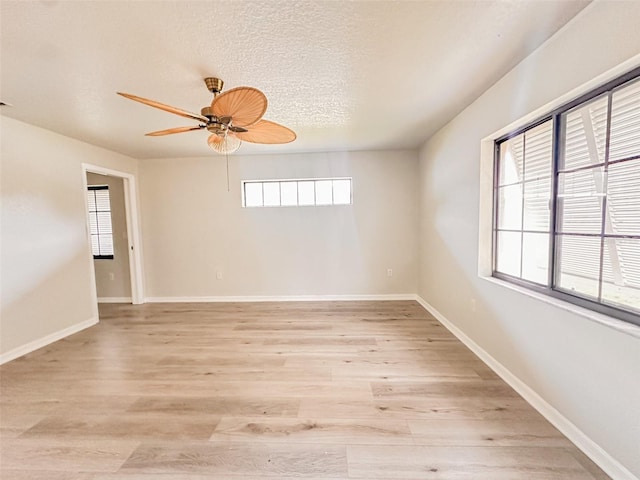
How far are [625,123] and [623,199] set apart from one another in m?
0.38

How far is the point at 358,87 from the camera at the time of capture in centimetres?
220

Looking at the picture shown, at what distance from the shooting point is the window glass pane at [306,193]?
4.44 m

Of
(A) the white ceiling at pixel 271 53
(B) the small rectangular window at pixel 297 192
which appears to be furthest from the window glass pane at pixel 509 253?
(B) the small rectangular window at pixel 297 192

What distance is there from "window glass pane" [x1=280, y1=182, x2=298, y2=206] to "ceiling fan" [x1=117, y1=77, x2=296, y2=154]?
204cm

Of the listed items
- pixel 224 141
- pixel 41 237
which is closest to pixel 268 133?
pixel 224 141

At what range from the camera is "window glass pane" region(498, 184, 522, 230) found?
220cm

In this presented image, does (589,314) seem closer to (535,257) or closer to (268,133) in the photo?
(535,257)

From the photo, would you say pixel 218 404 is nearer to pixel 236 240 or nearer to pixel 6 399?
pixel 6 399

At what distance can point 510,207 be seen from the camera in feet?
7.54

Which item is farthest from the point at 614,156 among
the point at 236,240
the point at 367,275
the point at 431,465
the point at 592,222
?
the point at 236,240

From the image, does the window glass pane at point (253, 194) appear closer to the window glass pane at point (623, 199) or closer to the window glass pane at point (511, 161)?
the window glass pane at point (511, 161)

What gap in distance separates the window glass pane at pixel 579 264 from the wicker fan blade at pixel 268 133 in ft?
6.71

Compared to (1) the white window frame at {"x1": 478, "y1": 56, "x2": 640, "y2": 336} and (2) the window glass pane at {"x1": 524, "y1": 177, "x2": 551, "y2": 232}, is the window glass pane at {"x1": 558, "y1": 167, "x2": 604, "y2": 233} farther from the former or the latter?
(1) the white window frame at {"x1": 478, "y1": 56, "x2": 640, "y2": 336}

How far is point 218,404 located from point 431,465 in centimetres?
142
